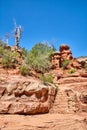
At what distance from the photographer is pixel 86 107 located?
46.3ft

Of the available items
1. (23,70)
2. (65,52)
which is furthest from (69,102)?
(65,52)

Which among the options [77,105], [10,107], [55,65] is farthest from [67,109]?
[55,65]

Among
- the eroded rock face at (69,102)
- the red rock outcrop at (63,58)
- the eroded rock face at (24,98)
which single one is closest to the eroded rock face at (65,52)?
the red rock outcrop at (63,58)

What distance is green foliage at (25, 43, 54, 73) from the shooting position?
22853 millimetres

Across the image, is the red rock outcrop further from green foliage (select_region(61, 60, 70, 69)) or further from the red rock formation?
green foliage (select_region(61, 60, 70, 69))

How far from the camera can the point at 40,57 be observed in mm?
25203

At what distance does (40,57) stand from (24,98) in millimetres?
12066

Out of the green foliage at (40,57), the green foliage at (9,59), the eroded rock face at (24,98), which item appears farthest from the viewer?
the green foliage at (40,57)

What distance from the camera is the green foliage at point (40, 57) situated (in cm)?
2285

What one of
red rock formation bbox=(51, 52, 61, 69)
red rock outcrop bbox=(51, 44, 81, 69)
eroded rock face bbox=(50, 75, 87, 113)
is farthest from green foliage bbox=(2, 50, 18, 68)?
eroded rock face bbox=(50, 75, 87, 113)

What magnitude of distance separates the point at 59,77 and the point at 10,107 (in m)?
10.7

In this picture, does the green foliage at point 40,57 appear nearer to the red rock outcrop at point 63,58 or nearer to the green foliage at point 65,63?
the red rock outcrop at point 63,58

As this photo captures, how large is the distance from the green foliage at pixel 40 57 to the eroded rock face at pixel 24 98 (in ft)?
27.8

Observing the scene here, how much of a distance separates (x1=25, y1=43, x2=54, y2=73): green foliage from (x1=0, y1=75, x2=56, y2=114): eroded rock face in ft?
27.8
